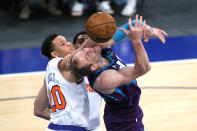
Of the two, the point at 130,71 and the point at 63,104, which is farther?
the point at 63,104

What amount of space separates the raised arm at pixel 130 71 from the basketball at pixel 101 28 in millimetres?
151

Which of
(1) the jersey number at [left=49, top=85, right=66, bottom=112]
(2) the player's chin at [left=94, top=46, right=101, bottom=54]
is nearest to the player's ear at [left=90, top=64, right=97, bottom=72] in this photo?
(2) the player's chin at [left=94, top=46, right=101, bottom=54]

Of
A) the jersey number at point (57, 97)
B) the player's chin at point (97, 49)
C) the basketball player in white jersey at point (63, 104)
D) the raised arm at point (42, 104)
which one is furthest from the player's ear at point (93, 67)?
the raised arm at point (42, 104)

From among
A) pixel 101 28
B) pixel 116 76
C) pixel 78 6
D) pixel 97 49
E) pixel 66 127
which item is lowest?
pixel 78 6

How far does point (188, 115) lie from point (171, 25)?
12.2 ft

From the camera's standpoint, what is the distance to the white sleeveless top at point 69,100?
352 cm

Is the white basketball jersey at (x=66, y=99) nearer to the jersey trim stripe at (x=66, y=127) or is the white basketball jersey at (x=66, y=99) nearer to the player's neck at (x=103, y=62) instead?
the jersey trim stripe at (x=66, y=127)

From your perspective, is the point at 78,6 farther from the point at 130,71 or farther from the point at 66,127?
the point at 130,71

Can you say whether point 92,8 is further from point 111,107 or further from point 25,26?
point 111,107

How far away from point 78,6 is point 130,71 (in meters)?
6.20

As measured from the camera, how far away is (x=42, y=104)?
13.0 feet

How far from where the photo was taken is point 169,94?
19.4 ft

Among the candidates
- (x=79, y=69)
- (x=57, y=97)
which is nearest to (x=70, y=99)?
(x=57, y=97)

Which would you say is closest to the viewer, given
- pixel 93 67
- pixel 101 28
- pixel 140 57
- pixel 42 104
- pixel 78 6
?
pixel 140 57
